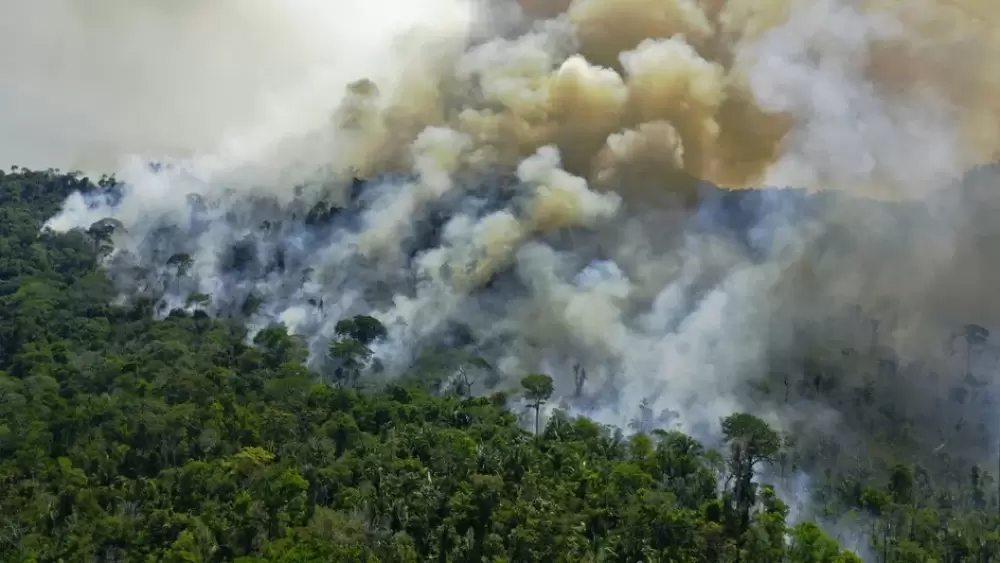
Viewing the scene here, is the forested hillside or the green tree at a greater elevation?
Answer: the green tree

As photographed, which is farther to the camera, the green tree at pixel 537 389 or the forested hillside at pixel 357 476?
the green tree at pixel 537 389

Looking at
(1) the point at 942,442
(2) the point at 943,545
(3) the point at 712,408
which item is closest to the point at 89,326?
(3) the point at 712,408

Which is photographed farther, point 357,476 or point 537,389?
point 537,389

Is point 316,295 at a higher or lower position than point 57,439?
higher

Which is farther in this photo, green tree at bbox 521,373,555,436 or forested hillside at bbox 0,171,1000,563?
green tree at bbox 521,373,555,436

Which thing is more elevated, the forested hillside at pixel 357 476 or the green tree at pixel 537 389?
the green tree at pixel 537 389

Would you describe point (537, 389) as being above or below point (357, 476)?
above

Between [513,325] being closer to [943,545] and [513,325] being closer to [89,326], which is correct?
[89,326]

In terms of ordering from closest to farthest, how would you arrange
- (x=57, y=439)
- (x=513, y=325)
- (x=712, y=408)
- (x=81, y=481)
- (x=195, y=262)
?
(x=81, y=481) → (x=57, y=439) → (x=712, y=408) → (x=513, y=325) → (x=195, y=262)
